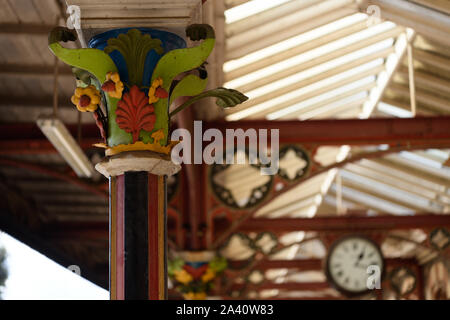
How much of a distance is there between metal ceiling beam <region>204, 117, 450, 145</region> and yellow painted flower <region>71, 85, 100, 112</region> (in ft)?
15.7

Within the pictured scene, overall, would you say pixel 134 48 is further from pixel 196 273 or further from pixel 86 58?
pixel 196 273

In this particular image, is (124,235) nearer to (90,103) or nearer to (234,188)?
(90,103)

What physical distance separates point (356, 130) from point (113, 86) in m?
5.16

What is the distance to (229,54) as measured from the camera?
7.92 m

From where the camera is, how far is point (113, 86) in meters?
3.77

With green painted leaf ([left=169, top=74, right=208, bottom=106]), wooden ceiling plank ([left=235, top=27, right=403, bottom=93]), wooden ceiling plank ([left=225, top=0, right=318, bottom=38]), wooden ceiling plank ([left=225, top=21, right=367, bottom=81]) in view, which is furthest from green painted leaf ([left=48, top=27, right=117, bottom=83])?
wooden ceiling plank ([left=235, top=27, right=403, bottom=93])

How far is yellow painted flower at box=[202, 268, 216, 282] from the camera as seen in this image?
947 cm

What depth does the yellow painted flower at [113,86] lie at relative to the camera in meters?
3.76

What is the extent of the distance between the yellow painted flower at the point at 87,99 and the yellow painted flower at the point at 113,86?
3.6 inches

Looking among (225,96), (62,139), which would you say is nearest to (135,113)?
(225,96)

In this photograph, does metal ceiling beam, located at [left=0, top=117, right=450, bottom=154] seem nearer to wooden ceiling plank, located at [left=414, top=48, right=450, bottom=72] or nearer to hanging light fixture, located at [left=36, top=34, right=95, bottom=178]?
wooden ceiling plank, located at [left=414, top=48, right=450, bottom=72]
